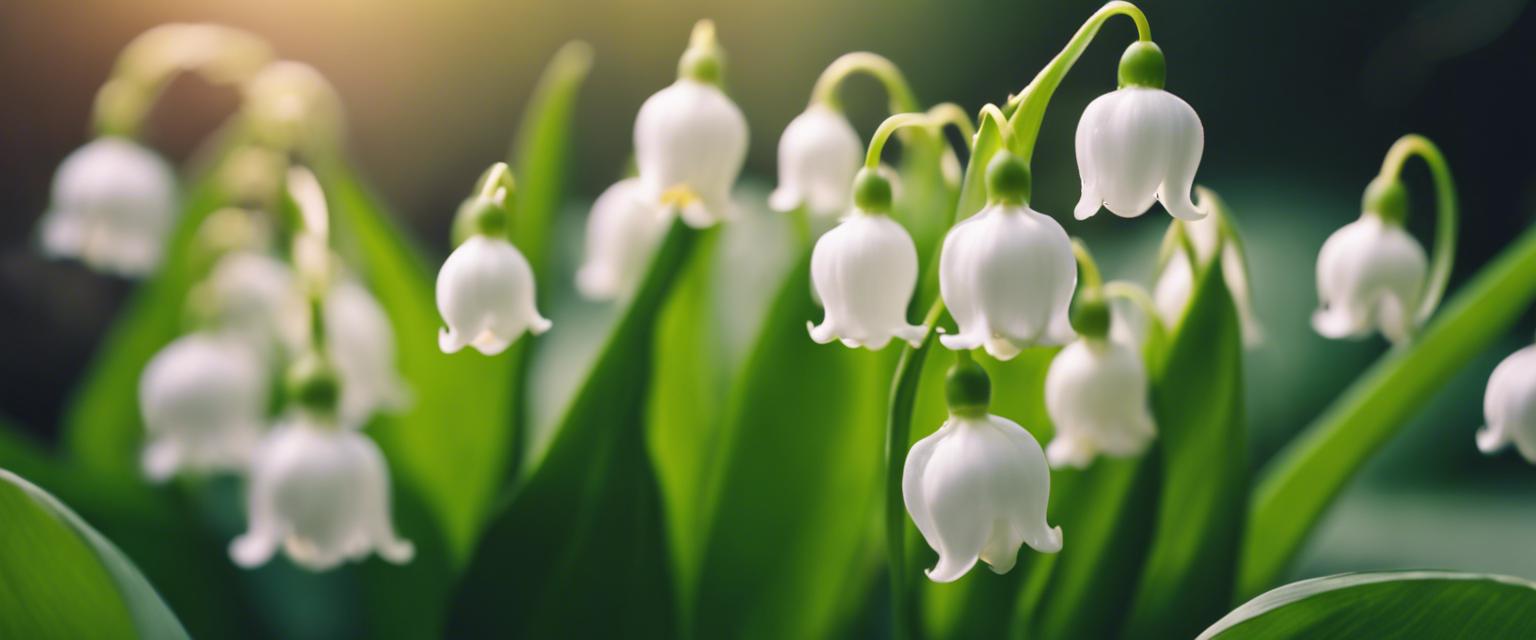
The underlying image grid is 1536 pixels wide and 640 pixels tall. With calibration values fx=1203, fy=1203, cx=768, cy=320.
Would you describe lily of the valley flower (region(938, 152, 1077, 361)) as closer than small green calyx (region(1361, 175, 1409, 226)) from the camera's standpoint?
Yes

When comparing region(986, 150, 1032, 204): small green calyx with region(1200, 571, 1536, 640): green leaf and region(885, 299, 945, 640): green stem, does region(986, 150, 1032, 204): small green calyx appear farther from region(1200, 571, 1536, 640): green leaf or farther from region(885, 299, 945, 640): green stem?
region(1200, 571, 1536, 640): green leaf

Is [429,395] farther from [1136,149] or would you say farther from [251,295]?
[1136,149]

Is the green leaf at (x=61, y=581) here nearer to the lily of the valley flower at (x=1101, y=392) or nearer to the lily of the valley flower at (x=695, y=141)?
the lily of the valley flower at (x=695, y=141)

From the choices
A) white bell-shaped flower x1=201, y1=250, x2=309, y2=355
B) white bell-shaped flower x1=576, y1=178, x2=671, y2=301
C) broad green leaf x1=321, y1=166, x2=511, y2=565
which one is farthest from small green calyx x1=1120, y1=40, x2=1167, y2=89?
white bell-shaped flower x1=201, y1=250, x2=309, y2=355

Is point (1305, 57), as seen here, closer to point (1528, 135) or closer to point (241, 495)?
point (1528, 135)

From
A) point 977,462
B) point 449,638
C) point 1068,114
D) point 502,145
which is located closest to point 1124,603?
point 977,462
